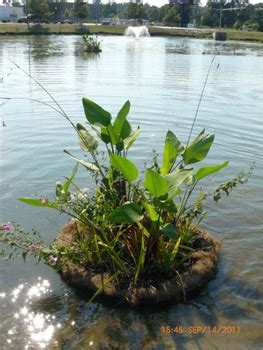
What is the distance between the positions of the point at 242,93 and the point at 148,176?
41.8 ft

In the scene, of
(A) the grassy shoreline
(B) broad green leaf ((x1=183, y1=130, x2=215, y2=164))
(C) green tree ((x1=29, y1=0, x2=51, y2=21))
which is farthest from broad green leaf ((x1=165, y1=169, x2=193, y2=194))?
(C) green tree ((x1=29, y1=0, x2=51, y2=21))

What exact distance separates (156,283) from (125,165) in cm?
115

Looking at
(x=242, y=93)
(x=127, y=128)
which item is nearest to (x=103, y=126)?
(x=127, y=128)

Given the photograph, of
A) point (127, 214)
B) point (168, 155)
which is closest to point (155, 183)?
point (127, 214)

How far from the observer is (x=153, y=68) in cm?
2253

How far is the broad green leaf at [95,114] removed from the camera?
4.10m

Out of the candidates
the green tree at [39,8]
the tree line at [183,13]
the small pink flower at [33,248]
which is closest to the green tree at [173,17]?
the tree line at [183,13]

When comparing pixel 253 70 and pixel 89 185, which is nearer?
pixel 89 185

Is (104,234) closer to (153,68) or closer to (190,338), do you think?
(190,338)

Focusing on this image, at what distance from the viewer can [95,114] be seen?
163 inches

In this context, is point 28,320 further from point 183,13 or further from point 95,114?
point 183,13

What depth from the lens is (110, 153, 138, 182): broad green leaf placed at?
134 inches

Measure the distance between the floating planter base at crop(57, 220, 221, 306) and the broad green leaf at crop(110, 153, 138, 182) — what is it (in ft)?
3.25

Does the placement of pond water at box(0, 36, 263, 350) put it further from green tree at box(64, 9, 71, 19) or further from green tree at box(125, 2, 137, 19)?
green tree at box(125, 2, 137, 19)
